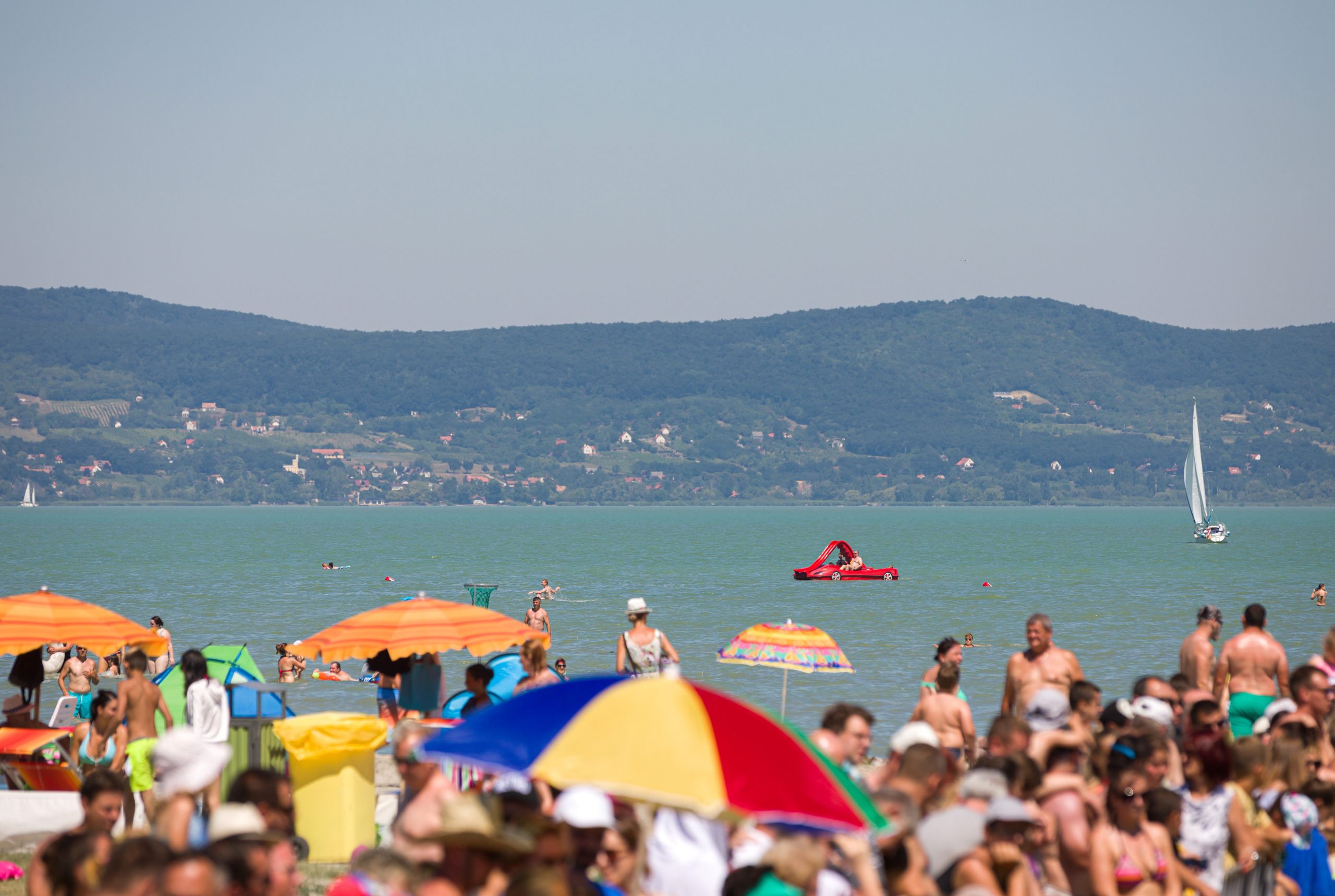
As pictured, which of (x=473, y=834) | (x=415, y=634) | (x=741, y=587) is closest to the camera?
(x=473, y=834)

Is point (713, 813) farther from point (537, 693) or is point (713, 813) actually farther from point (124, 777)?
point (124, 777)

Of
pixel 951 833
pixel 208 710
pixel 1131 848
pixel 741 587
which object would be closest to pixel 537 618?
pixel 208 710

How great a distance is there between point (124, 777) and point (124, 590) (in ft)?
159

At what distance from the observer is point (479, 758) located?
18.5 feet

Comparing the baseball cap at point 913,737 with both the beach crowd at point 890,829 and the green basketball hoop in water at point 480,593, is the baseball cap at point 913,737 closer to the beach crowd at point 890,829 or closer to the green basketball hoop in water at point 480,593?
the beach crowd at point 890,829

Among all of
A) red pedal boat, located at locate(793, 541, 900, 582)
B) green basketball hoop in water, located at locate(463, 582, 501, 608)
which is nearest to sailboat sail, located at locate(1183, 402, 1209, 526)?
red pedal boat, located at locate(793, 541, 900, 582)

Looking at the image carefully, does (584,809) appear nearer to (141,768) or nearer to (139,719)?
(141,768)

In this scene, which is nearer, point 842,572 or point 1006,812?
point 1006,812

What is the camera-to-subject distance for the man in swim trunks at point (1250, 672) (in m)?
10.1

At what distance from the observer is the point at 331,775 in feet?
29.4

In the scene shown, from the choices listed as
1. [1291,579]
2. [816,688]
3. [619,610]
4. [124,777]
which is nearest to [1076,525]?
[1291,579]

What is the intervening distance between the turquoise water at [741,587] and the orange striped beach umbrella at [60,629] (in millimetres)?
1376

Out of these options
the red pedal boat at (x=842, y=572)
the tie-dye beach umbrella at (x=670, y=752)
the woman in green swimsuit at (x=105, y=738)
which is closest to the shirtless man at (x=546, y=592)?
the red pedal boat at (x=842, y=572)

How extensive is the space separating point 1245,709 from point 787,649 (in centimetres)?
382
